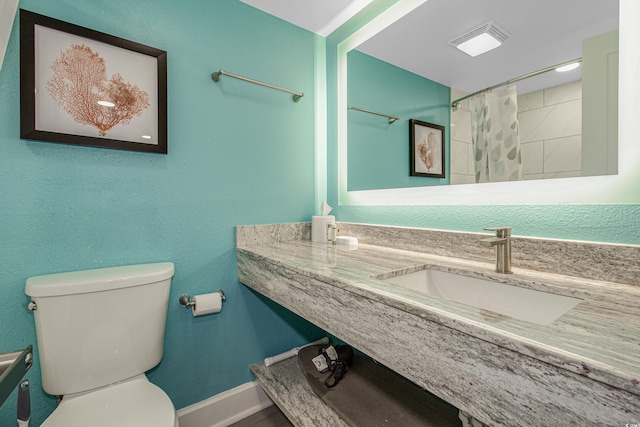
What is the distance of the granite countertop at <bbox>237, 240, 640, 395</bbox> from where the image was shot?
1.45 ft

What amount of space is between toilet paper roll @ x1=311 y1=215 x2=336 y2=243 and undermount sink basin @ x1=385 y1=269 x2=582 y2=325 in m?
0.66

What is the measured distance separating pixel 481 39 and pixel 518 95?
0.30m

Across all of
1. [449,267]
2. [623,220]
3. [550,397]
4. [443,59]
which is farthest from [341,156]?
[550,397]

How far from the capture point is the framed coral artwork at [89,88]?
1044mm

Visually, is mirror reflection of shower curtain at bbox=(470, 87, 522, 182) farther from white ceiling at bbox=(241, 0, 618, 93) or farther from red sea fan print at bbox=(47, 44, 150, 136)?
red sea fan print at bbox=(47, 44, 150, 136)

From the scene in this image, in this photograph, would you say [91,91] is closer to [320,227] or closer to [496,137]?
[320,227]

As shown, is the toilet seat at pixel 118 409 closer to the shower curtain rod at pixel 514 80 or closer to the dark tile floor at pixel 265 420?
the dark tile floor at pixel 265 420

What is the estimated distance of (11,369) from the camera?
515 mm

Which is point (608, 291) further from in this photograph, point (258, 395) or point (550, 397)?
point (258, 395)

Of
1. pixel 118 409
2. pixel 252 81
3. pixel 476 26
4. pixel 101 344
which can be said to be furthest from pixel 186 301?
pixel 476 26

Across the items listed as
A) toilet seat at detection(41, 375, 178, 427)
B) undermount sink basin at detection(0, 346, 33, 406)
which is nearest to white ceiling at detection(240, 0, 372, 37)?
undermount sink basin at detection(0, 346, 33, 406)

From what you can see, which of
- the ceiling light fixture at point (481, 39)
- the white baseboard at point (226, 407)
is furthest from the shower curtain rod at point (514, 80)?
the white baseboard at point (226, 407)

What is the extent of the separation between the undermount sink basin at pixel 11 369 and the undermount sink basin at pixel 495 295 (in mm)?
918

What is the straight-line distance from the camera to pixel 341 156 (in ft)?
5.89
